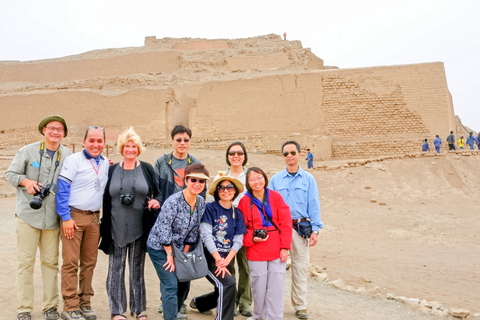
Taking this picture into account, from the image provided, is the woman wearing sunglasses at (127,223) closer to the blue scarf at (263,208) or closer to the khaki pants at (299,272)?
the blue scarf at (263,208)

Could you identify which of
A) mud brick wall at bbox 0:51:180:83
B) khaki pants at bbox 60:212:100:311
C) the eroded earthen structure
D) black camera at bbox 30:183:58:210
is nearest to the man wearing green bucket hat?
black camera at bbox 30:183:58:210

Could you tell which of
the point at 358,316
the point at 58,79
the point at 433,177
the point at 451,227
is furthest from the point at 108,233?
the point at 58,79

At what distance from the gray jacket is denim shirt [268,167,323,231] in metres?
2.22

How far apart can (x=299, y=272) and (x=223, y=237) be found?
1045mm

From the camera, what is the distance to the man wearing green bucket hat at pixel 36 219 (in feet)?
11.5

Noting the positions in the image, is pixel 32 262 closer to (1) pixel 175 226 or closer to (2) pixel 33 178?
(2) pixel 33 178

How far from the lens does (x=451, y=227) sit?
9.90m

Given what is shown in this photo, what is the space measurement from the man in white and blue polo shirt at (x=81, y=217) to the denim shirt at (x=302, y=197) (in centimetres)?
184

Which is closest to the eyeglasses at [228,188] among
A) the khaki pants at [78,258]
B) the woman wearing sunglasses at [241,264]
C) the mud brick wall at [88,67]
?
the woman wearing sunglasses at [241,264]

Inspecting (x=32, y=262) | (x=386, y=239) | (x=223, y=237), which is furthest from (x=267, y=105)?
(x=32, y=262)

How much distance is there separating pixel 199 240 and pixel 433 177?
1175cm

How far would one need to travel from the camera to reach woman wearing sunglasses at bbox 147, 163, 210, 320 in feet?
11.2

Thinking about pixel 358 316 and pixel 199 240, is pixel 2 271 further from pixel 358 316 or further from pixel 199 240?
pixel 358 316

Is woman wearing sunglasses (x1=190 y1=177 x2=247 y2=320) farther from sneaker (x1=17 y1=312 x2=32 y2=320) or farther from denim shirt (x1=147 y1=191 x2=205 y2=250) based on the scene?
sneaker (x1=17 y1=312 x2=32 y2=320)
